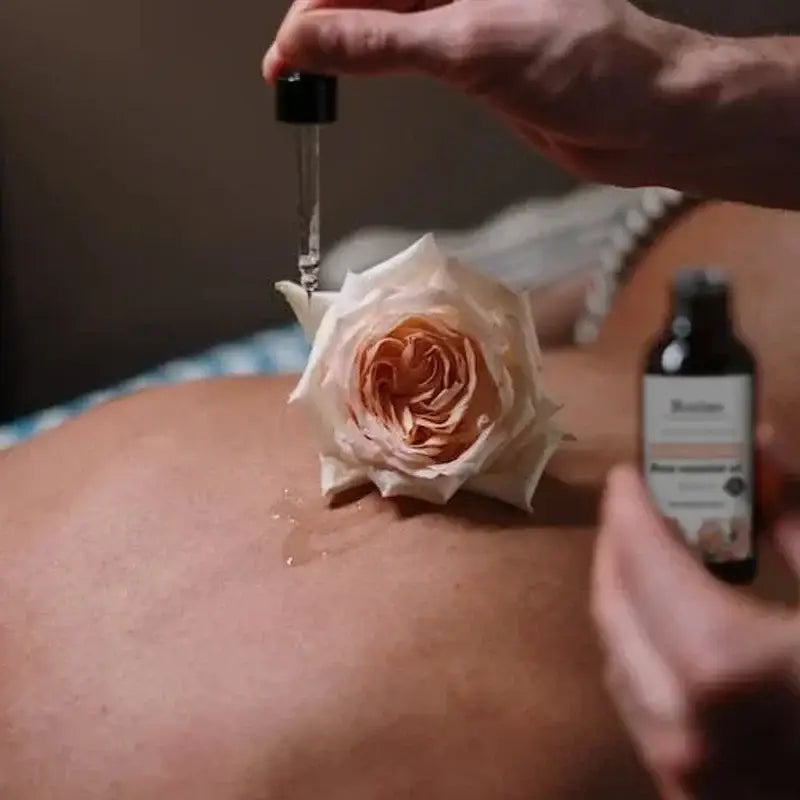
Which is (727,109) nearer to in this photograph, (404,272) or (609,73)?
(609,73)

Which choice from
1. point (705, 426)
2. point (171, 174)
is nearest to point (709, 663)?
point (705, 426)

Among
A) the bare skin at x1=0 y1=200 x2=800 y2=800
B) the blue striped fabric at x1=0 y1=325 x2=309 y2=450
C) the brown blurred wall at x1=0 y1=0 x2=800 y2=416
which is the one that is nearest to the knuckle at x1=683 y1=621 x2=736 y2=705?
the bare skin at x1=0 y1=200 x2=800 y2=800

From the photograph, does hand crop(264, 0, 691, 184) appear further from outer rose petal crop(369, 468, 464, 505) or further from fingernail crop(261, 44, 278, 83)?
outer rose petal crop(369, 468, 464, 505)

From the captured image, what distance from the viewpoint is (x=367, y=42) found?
662mm

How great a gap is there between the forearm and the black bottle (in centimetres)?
7

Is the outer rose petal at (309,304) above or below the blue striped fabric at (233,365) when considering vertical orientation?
above

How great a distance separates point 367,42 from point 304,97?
7 cm

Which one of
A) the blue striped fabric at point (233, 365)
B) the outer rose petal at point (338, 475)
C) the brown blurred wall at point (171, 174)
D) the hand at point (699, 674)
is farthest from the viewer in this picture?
the brown blurred wall at point (171, 174)

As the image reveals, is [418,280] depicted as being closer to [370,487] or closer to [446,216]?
[370,487]

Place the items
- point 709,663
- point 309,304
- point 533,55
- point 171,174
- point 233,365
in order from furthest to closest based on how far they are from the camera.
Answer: point 171,174, point 233,365, point 309,304, point 533,55, point 709,663

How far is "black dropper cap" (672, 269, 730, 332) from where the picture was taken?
2.21 ft

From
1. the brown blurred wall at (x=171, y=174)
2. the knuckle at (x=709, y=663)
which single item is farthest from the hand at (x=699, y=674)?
the brown blurred wall at (x=171, y=174)

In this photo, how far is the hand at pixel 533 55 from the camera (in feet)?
2.12

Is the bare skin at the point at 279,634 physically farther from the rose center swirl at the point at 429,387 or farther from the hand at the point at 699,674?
the hand at the point at 699,674
